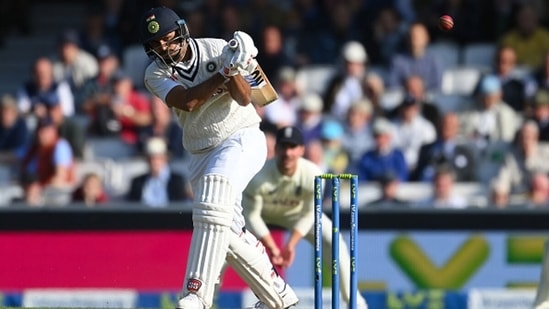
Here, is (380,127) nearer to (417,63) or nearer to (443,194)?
(443,194)

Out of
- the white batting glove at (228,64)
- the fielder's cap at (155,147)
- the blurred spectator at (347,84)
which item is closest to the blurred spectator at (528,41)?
the blurred spectator at (347,84)

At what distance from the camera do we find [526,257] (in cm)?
1112

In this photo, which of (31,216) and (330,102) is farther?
(330,102)

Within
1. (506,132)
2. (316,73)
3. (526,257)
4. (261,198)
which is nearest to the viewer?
(261,198)

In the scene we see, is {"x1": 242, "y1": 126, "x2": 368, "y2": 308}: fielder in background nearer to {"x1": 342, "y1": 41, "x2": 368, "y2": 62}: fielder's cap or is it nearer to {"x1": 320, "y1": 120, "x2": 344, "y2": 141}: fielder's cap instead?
{"x1": 320, "y1": 120, "x2": 344, "y2": 141}: fielder's cap

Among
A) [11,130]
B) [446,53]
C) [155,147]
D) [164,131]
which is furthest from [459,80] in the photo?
[11,130]

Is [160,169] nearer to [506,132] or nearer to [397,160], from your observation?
[397,160]

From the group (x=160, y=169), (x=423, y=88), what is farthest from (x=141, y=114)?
(x=423, y=88)

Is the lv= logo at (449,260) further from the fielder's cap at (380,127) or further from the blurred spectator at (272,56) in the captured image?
the blurred spectator at (272,56)

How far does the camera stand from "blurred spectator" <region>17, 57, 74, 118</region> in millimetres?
12992

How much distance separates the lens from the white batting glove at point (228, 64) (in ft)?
21.5

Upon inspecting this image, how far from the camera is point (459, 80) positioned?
12.8 meters

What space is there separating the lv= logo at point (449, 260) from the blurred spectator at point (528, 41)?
253 cm

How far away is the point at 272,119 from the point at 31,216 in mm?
2442
